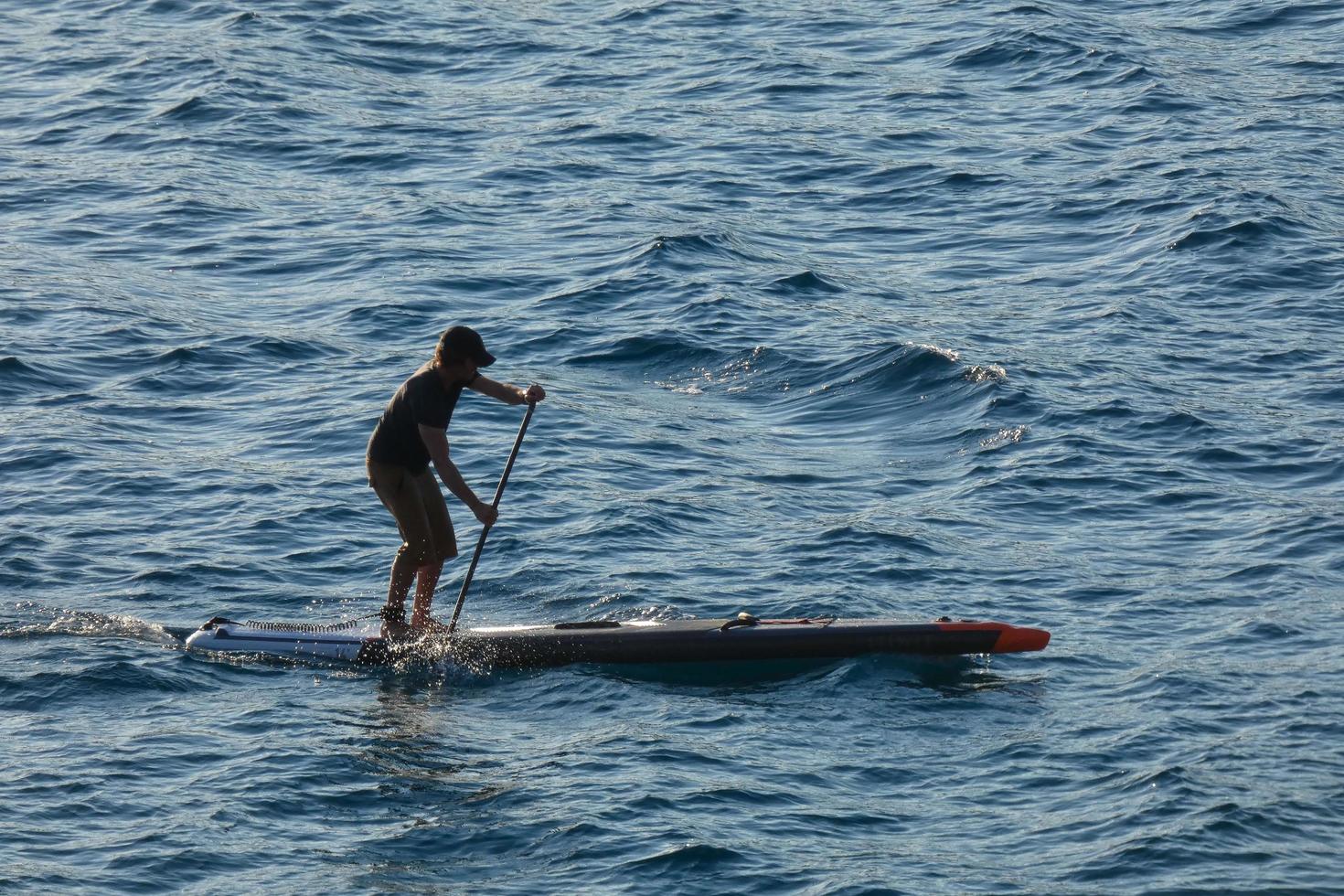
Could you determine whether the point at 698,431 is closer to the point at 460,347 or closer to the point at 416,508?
the point at 416,508

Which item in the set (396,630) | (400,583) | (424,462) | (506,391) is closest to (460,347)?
(506,391)

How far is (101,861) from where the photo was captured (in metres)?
9.26

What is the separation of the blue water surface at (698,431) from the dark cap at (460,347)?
6.92ft

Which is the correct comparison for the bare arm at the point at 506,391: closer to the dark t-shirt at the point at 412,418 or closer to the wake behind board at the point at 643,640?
the dark t-shirt at the point at 412,418

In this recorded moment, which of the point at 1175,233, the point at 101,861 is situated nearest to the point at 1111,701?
the point at 101,861

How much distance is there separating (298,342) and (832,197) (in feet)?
23.1

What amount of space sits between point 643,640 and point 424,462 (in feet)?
5.96

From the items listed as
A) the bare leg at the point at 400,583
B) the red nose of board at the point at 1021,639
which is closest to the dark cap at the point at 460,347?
the bare leg at the point at 400,583

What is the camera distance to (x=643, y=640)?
11484 mm

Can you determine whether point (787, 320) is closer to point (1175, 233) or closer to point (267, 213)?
point (1175, 233)

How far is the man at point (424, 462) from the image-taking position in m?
11.2

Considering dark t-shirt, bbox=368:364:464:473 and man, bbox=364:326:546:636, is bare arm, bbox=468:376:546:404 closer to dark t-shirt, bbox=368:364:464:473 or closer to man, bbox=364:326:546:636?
man, bbox=364:326:546:636

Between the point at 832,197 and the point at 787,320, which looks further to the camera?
the point at 832,197

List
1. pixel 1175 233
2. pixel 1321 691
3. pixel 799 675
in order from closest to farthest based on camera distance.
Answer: pixel 1321 691, pixel 799 675, pixel 1175 233
